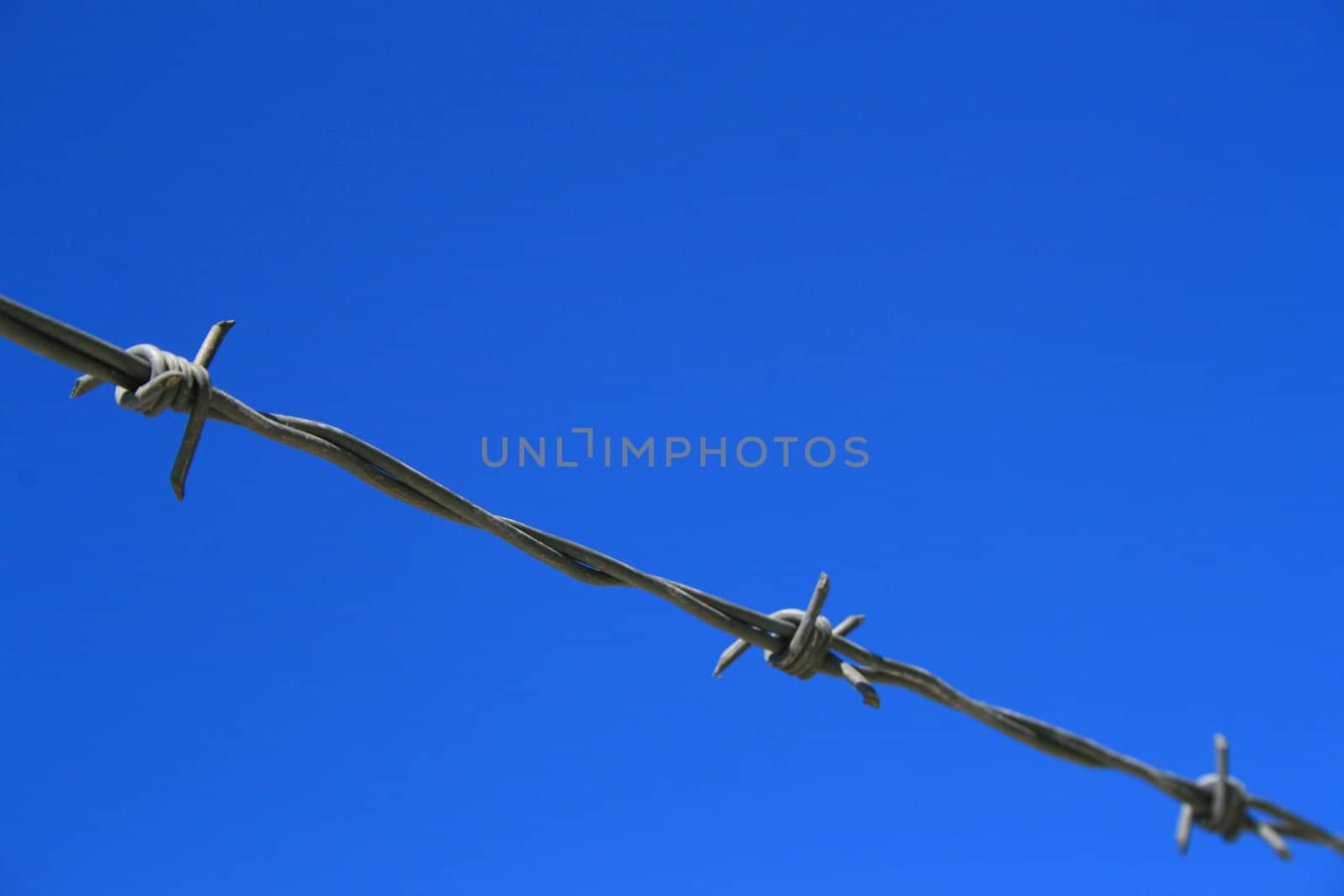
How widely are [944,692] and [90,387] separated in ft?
5.54

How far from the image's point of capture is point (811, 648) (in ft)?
8.38

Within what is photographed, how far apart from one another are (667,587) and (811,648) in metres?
0.32

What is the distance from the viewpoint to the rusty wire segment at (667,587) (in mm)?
2100

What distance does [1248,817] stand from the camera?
2625 mm

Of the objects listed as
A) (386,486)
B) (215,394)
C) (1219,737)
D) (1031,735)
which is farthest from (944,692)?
(215,394)

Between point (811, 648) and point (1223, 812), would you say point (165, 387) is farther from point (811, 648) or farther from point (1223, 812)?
point (1223, 812)

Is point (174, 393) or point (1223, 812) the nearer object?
point (174, 393)

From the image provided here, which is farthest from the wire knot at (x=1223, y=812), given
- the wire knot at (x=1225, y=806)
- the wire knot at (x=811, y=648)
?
the wire knot at (x=811, y=648)

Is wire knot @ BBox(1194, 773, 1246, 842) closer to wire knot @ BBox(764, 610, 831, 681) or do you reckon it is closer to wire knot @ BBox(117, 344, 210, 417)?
wire knot @ BBox(764, 610, 831, 681)

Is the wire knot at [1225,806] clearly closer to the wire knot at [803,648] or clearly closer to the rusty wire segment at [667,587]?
the rusty wire segment at [667,587]

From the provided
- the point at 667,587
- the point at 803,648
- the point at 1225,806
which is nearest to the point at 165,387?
the point at 667,587

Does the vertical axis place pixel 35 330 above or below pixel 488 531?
below

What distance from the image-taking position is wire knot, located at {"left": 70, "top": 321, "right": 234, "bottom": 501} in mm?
2076

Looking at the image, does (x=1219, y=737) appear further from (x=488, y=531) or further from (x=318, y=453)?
(x=318, y=453)
